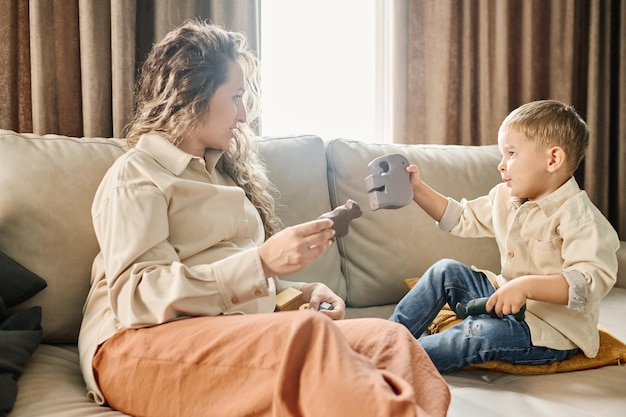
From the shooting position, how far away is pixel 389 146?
1.98 metres

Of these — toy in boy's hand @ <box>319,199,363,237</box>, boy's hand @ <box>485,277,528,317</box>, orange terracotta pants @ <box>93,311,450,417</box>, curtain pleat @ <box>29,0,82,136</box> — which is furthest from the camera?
curtain pleat @ <box>29,0,82,136</box>

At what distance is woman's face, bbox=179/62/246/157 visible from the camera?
1.32 meters

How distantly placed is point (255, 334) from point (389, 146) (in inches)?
46.8

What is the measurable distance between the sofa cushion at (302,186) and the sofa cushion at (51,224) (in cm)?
54

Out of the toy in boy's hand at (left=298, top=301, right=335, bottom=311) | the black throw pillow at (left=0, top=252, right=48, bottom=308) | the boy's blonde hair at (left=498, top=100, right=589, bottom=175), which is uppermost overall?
the boy's blonde hair at (left=498, top=100, right=589, bottom=175)

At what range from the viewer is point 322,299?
1403mm

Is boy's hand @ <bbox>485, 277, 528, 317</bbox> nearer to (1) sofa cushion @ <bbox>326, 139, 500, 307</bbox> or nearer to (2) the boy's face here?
(2) the boy's face

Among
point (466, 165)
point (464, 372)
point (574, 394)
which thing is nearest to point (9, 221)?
point (464, 372)

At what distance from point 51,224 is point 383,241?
0.97 metres

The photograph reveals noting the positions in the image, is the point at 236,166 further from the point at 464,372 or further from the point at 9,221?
the point at 464,372

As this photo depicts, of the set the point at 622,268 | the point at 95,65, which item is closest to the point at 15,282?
the point at 95,65

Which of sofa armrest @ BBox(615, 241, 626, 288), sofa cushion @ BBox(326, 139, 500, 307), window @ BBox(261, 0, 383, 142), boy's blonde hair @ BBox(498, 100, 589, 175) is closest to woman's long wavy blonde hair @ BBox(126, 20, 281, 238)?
sofa cushion @ BBox(326, 139, 500, 307)

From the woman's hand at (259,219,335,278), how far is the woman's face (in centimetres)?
39

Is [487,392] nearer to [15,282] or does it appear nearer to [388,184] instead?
[388,184]
